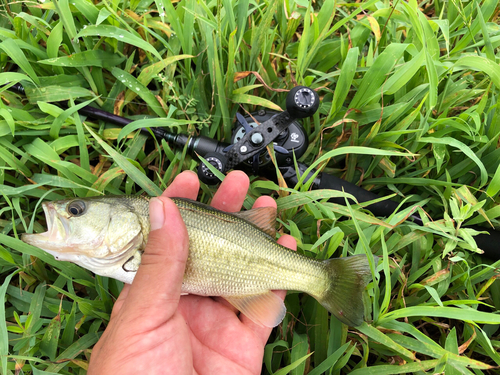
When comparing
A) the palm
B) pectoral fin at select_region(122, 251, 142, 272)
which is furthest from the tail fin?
pectoral fin at select_region(122, 251, 142, 272)

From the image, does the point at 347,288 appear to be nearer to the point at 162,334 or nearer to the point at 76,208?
the point at 162,334

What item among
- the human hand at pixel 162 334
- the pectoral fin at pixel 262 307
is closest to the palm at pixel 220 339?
the human hand at pixel 162 334

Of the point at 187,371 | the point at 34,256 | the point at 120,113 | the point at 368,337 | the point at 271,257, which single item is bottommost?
the point at 368,337

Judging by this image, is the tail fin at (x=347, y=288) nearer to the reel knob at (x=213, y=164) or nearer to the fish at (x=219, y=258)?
the fish at (x=219, y=258)

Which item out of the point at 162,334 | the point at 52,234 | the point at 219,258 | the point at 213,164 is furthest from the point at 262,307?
the point at 52,234

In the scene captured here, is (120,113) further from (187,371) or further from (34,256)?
(187,371)

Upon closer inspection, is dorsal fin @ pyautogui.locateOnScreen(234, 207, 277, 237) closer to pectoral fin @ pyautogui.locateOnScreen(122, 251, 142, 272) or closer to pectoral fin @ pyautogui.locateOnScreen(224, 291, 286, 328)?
pectoral fin @ pyautogui.locateOnScreen(224, 291, 286, 328)

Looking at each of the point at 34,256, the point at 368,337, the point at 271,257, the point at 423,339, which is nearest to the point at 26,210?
the point at 34,256
